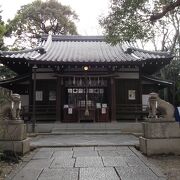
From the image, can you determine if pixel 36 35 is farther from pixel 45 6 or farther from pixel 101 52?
pixel 101 52

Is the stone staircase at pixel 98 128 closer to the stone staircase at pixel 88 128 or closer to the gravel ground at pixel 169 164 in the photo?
the stone staircase at pixel 88 128

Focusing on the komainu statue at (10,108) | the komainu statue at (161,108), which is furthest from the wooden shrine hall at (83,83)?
the komainu statue at (161,108)

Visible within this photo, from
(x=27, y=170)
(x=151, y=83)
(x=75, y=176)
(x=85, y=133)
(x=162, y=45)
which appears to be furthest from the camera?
(x=162, y=45)

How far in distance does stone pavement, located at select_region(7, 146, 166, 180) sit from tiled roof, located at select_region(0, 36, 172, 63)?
9956mm

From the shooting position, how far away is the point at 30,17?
4403cm

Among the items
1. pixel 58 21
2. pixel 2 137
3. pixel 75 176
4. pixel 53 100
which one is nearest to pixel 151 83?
pixel 53 100

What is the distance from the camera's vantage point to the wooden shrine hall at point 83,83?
20.1 m

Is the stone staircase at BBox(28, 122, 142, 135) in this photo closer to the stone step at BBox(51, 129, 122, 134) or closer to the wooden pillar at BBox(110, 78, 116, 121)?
the stone step at BBox(51, 129, 122, 134)

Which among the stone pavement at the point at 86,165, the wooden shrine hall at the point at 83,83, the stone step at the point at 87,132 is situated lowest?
the stone pavement at the point at 86,165

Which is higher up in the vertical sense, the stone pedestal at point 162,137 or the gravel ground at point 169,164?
the stone pedestal at point 162,137

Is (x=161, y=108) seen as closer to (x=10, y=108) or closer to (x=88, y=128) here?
(x=10, y=108)

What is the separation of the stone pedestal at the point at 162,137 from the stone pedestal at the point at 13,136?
3873mm

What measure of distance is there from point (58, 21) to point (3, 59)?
2577 centimetres

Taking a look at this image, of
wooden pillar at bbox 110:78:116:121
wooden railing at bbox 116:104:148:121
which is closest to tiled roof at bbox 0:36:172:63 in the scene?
wooden pillar at bbox 110:78:116:121
